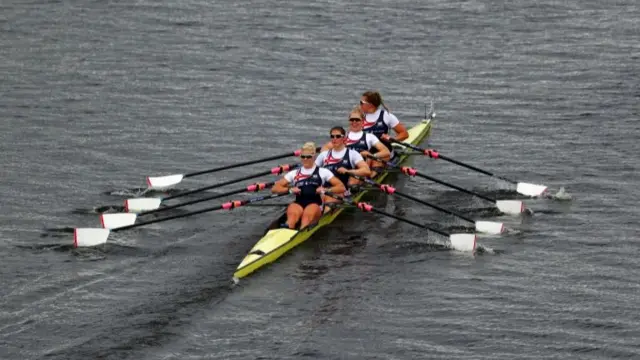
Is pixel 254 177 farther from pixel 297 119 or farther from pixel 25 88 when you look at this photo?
pixel 25 88

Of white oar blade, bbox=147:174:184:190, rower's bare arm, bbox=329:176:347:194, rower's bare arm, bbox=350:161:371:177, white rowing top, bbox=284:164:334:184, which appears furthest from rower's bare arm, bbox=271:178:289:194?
white oar blade, bbox=147:174:184:190

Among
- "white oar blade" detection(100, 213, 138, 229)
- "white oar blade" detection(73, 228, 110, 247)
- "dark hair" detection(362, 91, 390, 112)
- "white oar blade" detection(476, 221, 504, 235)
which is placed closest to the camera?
"white oar blade" detection(73, 228, 110, 247)

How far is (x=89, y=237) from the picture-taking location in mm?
29406

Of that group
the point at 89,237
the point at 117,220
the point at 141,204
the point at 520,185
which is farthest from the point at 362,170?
the point at 89,237

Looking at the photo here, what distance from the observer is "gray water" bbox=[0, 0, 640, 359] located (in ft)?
83.3

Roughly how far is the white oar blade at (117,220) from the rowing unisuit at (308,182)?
387cm

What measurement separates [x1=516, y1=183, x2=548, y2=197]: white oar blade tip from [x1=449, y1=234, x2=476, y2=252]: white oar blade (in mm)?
4764

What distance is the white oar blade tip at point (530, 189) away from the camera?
34.2 m

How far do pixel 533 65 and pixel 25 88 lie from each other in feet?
60.4

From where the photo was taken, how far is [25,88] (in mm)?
44969

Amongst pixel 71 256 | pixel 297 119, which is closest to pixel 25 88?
pixel 297 119

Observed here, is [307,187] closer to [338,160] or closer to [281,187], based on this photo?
[281,187]

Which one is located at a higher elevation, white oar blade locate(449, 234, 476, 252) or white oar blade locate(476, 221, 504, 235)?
white oar blade locate(476, 221, 504, 235)

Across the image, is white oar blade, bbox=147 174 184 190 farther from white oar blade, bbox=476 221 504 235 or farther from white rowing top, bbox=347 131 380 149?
white oar blade, bbox=476 221 504 235
